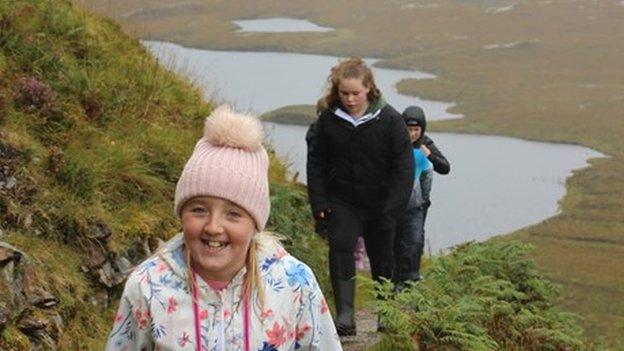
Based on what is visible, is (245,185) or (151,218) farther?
(151,218)

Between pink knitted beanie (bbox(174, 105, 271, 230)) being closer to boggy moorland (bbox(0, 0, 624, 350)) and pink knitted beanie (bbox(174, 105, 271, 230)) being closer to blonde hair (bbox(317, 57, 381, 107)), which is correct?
boggy moorland (bbox(0, 0, 624, 350))

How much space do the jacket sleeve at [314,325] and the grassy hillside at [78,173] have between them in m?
2.84

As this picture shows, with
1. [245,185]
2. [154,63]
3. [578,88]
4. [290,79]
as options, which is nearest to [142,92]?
[154,63]

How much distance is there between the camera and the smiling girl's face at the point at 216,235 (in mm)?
3818

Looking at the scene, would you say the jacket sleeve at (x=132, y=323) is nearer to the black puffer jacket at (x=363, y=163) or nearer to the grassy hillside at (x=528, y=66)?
the black puffer jacket at (x=363, y=163)

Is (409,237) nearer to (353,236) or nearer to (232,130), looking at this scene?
(353,236)

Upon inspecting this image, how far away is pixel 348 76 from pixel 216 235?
13.0 feet

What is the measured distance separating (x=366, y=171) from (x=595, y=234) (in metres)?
59.9

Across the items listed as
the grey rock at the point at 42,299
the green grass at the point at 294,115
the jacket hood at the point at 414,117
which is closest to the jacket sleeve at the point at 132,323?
the grey rock at the point at 42,299

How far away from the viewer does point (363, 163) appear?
26.3ft

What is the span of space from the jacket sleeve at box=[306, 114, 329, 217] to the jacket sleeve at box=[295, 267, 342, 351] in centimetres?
411

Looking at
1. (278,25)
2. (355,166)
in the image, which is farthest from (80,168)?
(278,25)

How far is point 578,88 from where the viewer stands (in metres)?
128

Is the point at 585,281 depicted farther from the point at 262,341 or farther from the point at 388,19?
the point at 388,19
